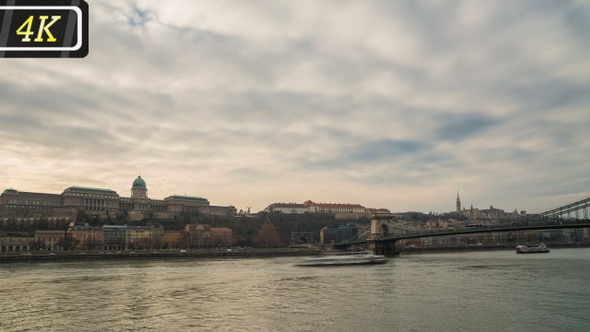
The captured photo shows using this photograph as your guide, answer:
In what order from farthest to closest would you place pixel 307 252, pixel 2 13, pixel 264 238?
pixel 264 238 < pixel 307 252 < pixel 2 13

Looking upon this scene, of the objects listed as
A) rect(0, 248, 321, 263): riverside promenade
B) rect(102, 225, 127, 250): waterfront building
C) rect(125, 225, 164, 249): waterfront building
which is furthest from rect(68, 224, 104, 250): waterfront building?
rect(0, 248, 321, 263): riverside promenade

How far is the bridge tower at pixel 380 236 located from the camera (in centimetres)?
7756

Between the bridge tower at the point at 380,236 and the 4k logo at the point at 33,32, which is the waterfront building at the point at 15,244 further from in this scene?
the 4k logo at the point at 33,32

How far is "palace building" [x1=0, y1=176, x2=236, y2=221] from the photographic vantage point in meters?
132

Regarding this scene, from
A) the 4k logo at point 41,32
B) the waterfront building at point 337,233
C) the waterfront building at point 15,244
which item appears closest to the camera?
the 4k logo at point 41,32

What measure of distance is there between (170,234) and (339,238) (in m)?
48.1

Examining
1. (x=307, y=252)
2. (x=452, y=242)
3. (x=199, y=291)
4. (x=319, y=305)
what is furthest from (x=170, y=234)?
(x=319, y=305)

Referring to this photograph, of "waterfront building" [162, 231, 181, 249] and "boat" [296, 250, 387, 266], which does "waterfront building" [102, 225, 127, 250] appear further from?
"boat" [296, 250, 387, 266]

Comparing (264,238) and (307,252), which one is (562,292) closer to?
(307,252)

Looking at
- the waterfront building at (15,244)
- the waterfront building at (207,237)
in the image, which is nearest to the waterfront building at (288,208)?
the waterfront building at (207,237)

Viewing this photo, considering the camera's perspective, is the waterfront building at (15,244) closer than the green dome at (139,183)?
Yes

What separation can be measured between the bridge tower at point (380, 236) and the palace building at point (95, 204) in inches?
3346

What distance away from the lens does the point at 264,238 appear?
11506 cm

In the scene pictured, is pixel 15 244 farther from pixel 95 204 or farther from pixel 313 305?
pixel 313 305
